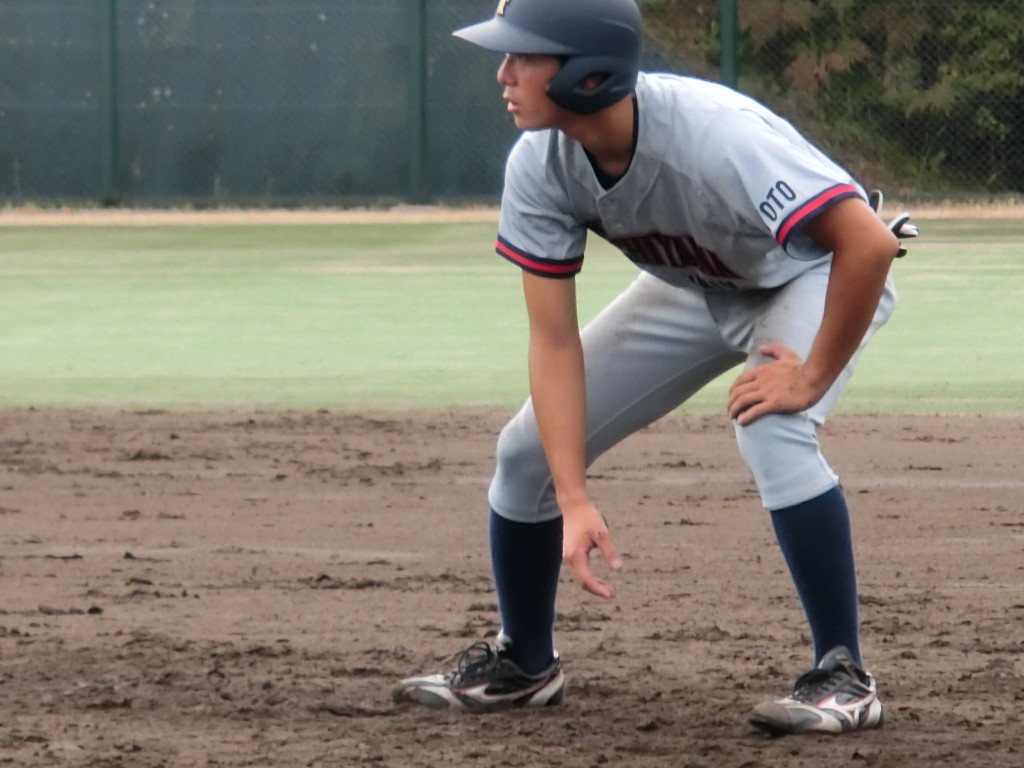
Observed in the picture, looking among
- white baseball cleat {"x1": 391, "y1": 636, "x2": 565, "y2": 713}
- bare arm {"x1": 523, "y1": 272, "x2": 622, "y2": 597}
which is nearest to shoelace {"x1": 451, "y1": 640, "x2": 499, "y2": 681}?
white baseball cleat {"x1": 391, "y1": 636, "x2": 565, "y2": 713}

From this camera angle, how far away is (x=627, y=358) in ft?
12.6

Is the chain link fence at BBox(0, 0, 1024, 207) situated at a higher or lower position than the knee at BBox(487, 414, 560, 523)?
lower

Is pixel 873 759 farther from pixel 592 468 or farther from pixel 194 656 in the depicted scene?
pixel 592 468

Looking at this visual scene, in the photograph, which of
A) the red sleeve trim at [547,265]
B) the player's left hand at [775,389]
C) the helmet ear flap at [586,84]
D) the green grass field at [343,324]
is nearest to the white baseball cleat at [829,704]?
the player's left hand at [775,389]

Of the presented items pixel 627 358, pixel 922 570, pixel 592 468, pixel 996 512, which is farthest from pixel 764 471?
pixel 592 468

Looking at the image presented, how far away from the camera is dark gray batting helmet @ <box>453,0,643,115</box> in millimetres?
3355

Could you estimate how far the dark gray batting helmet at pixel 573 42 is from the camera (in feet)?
11.0

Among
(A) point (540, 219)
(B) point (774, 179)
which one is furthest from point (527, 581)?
(B) point (774, 179)

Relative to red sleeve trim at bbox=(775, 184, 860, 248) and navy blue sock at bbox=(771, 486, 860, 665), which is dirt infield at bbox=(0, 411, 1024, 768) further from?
red sleeve trim at bbox=(775, 184, 860, 248)

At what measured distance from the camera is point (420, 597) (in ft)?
16.3

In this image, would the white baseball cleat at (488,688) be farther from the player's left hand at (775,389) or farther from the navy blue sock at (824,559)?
the player's left hand at (775,389)

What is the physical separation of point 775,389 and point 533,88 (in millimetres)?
734

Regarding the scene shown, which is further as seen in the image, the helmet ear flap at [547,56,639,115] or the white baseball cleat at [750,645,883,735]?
the white baseball cleat at [750,645,883,735]

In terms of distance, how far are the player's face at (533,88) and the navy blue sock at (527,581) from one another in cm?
93
